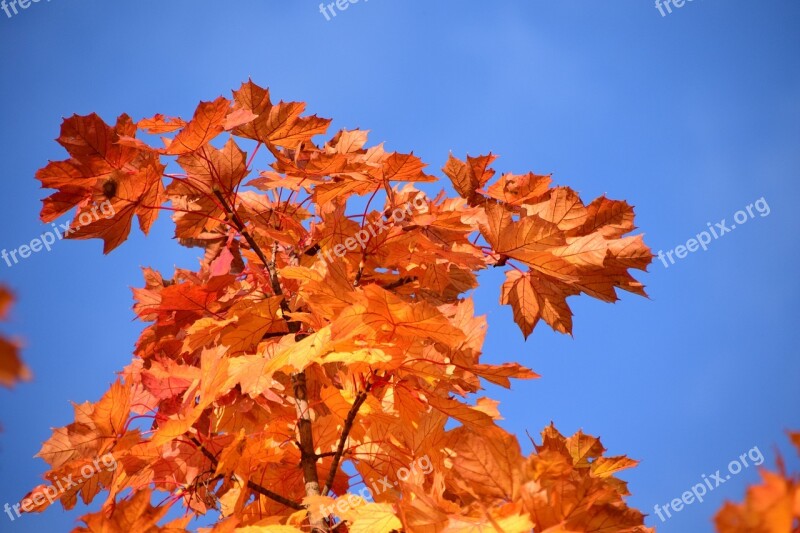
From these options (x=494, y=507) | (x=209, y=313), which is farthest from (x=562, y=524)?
(x=209, y=313)

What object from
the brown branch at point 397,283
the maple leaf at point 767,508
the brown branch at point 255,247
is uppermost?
the brown branch at point 255,247

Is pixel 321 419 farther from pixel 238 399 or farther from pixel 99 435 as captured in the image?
pixel 99 435

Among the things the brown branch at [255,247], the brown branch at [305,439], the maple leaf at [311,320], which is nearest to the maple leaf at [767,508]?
the maple leaf at [311,320]

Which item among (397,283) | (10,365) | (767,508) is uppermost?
(397,283)

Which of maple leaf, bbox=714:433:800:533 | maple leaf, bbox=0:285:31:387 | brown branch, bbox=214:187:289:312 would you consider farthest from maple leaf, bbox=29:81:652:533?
maple leaf, bbox=0:285:31:387

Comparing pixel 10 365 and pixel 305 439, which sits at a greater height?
pixel 305 439

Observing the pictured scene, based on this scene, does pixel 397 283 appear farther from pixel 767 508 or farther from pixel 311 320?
pixel 767 508

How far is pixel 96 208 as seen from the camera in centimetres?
126

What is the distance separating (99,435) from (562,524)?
955mm

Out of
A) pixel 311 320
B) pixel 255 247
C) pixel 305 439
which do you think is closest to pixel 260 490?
pixel 305 439

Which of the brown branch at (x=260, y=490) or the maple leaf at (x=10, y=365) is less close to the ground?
the brown branch at (x=260, y=490)

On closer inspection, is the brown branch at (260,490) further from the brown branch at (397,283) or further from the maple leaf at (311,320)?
the brown branch at (397,283)

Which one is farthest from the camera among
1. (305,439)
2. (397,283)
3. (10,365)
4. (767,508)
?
(397,283)

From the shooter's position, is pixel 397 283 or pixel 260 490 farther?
pixel 397 283
